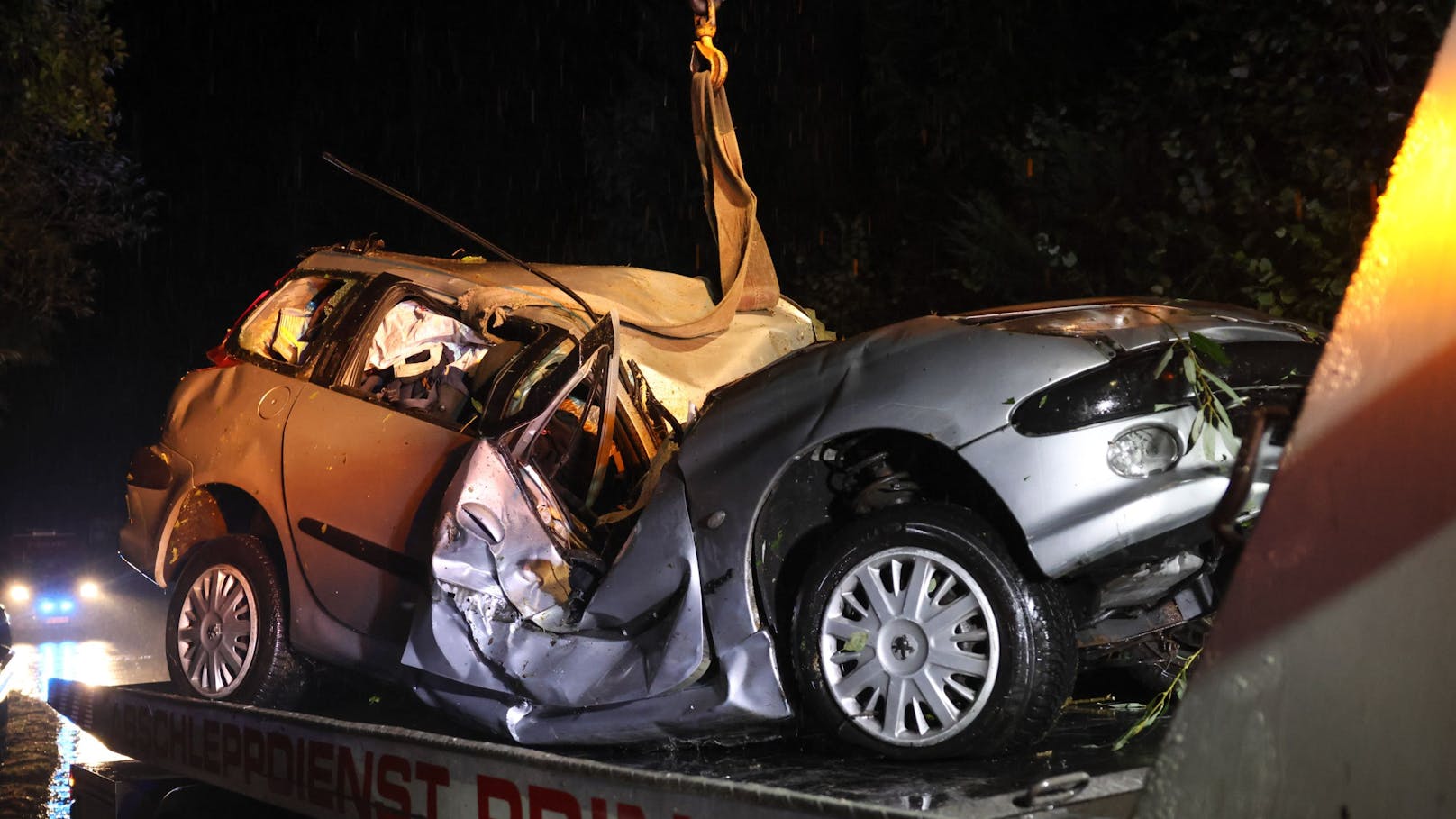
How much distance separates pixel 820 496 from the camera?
156 inches

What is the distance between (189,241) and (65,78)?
677 inches

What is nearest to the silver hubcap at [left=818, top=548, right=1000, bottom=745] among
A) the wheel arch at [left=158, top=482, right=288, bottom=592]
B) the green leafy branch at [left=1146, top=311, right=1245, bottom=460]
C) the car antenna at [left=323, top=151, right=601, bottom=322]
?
the green leafy branch at [left=1146, top=311, right=1245, bottom=460]

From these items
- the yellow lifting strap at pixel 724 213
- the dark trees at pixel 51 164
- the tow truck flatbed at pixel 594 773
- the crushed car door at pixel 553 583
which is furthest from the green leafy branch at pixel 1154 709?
the dark trees at pixel 51 164

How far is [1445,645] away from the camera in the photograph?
1864 millimetres

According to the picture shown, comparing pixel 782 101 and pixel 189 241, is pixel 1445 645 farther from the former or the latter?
pixel 189 241

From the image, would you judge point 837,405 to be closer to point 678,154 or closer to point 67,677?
point 67,677

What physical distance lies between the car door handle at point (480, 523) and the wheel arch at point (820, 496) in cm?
92

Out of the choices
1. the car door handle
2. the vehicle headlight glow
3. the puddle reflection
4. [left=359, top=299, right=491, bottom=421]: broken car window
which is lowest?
the puddle reflection

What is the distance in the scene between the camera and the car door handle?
14.2ft

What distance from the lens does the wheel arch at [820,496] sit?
3.76 metres

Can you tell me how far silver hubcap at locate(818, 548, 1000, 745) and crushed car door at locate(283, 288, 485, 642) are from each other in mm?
1516

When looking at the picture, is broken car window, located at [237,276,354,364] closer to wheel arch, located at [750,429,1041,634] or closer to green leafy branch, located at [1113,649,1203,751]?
wheel arch, located at [750,429,1041,634]

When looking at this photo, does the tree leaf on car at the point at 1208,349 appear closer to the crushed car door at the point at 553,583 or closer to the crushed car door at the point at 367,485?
the crushed car door at the point at 553,583

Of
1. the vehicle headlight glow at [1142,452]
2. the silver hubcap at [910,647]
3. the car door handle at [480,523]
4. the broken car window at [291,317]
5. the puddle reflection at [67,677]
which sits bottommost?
the puddle reflection at [67,677]
